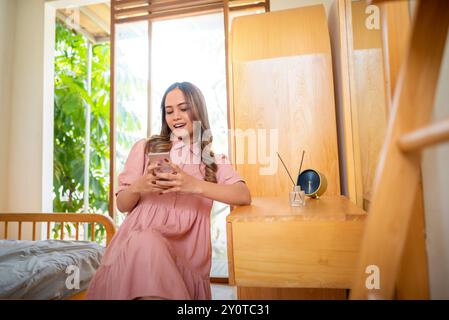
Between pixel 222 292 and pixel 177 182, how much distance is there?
1438mm

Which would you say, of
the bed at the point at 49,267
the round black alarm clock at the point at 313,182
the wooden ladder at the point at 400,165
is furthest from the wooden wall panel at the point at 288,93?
the wooden ladder at the point at 400,165

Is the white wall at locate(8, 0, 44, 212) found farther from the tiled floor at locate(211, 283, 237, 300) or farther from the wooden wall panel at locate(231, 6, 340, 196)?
the wooden wall panel at locate(231, 6, 340, 196)

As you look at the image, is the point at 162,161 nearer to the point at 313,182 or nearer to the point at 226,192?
the point at 226,192

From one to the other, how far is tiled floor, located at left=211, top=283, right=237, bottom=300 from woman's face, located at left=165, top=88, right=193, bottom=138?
1288 mm

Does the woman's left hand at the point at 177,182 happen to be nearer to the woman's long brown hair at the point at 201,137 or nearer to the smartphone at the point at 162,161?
the smartphone at the point at 162,161

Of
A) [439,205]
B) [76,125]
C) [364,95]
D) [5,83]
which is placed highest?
[5,83]

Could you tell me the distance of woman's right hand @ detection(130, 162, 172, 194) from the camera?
976mm

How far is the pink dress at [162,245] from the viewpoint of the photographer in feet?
2.74

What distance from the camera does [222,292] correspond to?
82.9 inches

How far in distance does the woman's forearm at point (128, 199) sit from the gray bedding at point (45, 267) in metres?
0.42

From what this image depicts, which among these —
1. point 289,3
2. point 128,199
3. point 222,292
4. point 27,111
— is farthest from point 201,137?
point 27,111

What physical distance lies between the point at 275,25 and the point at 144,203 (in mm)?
1306
